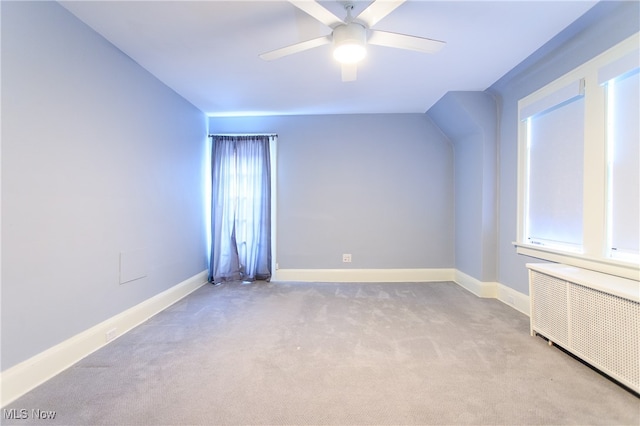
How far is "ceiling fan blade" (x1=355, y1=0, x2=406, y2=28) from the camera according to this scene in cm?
141

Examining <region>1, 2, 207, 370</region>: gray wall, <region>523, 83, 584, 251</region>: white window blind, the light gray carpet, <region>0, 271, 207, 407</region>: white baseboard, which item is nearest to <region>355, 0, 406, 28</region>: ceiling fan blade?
<region>523, 83, 584, 251</region>: white window blind

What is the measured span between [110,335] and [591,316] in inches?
137

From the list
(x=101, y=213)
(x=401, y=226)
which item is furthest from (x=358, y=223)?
(x=101, y=213)

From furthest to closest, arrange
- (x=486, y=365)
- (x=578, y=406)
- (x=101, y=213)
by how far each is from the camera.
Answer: (x=101, y=213)
(x=486, y=365)
(x=578, y=406)

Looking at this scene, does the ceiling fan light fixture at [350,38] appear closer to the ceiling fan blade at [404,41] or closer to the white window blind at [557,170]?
the ceiling fan blade at [404,41]

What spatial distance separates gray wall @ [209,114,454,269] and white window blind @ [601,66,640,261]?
2.07m

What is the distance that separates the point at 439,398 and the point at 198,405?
1.35 meters

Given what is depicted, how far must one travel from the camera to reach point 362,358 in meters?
1.97

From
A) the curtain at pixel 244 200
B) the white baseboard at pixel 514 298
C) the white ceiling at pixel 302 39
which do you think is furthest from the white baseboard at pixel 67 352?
the white baseboard at pixel 514 298

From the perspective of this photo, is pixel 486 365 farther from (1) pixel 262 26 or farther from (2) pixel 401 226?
(1) pixel 262 26

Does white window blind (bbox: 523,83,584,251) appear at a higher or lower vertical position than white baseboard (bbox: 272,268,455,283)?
higher

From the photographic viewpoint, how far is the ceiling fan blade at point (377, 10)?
4.64 feet

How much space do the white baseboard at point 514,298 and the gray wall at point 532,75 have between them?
0.06 meters

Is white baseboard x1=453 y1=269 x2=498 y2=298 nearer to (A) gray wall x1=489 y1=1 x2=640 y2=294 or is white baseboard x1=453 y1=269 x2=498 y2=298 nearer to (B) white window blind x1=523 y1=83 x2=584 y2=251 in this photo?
A: (A) gray wall x1=489 y1=1 x2=640 y2=294
